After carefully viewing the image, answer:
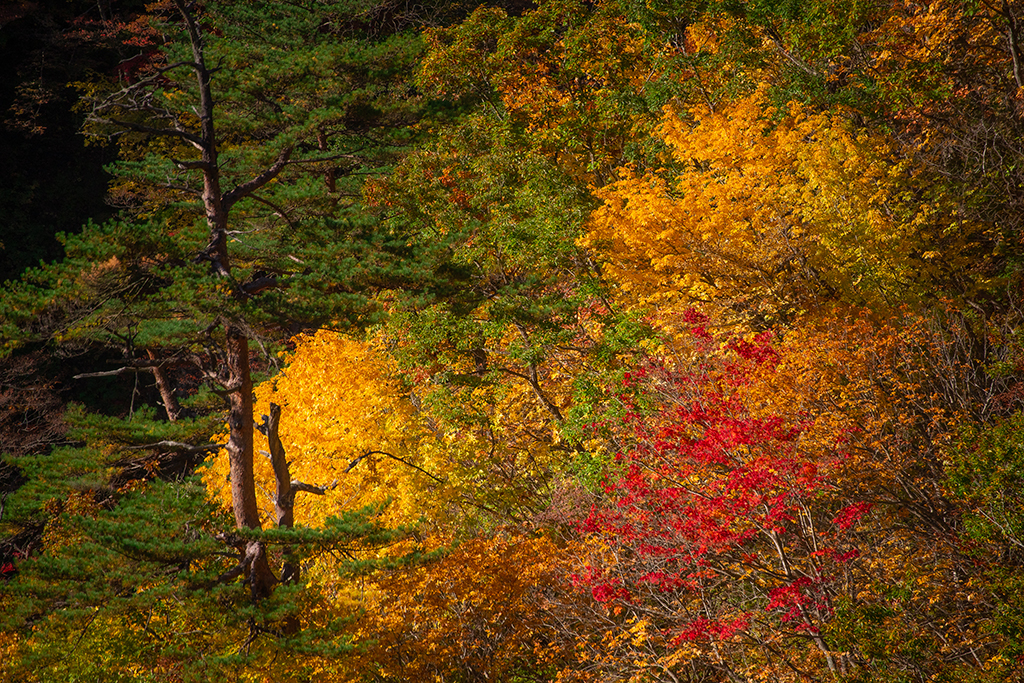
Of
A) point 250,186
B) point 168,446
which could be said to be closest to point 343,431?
point 168,446

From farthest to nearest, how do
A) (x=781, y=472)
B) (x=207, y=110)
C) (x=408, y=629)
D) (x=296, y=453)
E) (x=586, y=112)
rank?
(x=586, y=112) → (x=296, y=453) → (x=207, y=110) → (x=408, y=629) → (x=781, y=472)

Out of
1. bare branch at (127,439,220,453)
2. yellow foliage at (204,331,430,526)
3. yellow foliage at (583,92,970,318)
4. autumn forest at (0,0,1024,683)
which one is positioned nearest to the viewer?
autumn forest at (0,0,1024,683)

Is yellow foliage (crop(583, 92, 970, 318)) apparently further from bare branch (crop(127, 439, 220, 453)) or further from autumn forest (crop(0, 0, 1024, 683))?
bare branch (crop(127, 439, 220, 453))

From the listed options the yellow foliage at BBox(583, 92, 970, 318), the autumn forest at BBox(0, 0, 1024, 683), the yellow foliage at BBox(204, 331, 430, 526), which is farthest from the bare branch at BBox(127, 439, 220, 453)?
the yellow foliage at BBox(583, 92, 970, 318)

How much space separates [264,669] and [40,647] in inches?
114

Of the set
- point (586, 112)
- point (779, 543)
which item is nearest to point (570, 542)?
point (779, 543)

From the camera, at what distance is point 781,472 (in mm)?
9258

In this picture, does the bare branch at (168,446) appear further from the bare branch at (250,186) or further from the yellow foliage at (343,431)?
the yellow foliage at (343,431)

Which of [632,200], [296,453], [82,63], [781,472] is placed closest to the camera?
[781,472]

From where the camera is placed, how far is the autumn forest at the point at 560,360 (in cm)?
919

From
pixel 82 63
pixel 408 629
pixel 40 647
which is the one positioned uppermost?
pixel 82 63

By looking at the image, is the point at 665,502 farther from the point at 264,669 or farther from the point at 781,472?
the point at 264,669

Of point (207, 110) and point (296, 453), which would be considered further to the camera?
point (296, 453)

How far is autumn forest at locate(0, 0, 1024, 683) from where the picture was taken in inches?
362
